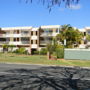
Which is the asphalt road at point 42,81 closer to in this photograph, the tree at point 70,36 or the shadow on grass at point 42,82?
the shadow on grass at point 42,82

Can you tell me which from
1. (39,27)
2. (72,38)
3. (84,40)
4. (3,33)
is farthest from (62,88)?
(3,33)

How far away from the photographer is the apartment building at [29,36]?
79.4m

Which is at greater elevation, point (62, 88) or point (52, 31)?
point (52, 31)

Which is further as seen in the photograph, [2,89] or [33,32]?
[33,32]

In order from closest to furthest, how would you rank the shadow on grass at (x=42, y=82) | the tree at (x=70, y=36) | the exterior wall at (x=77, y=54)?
1. the shadow on grass at (x=42, y=82)
2. the exterior wall at (x=77, y=54)
3. the tree at (x=70, y=36)

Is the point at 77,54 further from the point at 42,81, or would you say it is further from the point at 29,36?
the point at 29,36

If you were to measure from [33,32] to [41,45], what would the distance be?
436 centimetres

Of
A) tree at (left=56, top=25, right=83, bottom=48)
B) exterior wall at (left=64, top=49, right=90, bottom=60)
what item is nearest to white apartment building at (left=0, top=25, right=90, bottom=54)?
tree at (left=56, top=25, right=83, bottom=48)

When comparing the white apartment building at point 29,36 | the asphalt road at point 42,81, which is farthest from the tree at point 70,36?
the asphalt road at point 42,81

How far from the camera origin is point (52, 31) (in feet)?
259

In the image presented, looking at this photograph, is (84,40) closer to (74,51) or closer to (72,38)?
(72,38)

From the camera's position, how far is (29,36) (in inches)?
3221

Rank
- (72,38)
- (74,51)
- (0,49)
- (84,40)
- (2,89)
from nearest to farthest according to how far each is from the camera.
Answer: (2,89), (74,51), (72,38), (84,40), (0,49)

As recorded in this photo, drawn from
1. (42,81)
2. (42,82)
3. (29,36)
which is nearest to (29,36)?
(29,36)
